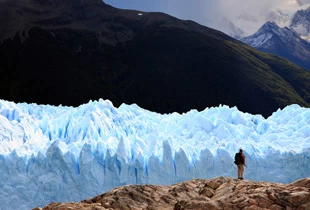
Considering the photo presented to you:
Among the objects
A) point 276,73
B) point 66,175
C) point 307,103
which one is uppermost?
point 276,73

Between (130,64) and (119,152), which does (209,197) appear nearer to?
(119,152)

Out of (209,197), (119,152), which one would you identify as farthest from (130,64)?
(209,197)

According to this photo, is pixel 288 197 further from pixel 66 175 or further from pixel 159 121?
pixel 159 121

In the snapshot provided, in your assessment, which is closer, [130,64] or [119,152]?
[119,152]

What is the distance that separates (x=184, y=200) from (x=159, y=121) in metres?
22.0

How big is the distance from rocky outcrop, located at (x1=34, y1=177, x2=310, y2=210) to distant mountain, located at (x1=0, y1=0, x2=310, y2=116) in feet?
267

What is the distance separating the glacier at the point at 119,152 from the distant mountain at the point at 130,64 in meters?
62.6

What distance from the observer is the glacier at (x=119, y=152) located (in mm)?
22828

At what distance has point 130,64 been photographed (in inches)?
4488

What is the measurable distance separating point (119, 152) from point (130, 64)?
91680mm

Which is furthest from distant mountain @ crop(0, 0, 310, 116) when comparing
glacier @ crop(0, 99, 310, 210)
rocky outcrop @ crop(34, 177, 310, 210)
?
rocky outcrop @ crop(34, 177, 310, 210)

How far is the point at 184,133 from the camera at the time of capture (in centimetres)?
2789

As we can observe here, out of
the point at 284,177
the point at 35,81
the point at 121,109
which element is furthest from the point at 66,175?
the point at 35,81

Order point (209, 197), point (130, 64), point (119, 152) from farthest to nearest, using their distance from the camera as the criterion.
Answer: point (130, 64) < point (119, 152) < point (209, 197)
